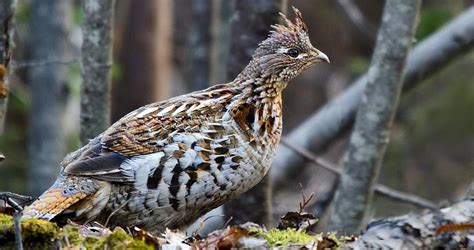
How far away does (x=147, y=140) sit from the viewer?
5.78 m

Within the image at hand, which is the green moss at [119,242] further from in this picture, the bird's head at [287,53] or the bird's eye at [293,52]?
the bird's eye at [293,52]

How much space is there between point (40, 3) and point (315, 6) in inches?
278

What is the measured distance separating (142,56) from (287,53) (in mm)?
9396

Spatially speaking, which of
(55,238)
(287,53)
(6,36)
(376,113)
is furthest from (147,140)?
(376,113)

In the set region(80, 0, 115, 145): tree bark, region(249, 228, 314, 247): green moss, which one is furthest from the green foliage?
region(80, 0, 115, 145): tree bark

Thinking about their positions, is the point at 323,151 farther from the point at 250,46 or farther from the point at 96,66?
the point at 96,66

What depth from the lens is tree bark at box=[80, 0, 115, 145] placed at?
6938mm

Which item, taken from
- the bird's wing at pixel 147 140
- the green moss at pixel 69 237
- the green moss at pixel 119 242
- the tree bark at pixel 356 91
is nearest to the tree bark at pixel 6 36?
the bird's wing at pixel 147 140

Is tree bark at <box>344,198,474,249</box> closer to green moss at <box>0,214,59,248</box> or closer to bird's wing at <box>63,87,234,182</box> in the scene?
green moss at <box>0,214,59,248</box>

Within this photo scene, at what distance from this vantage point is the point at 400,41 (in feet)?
24.5

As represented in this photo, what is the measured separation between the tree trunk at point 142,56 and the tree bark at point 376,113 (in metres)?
7.95

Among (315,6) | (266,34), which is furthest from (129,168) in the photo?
(315,6)

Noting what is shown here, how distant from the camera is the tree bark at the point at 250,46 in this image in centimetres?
745

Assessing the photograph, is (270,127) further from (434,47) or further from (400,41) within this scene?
(434,47)
